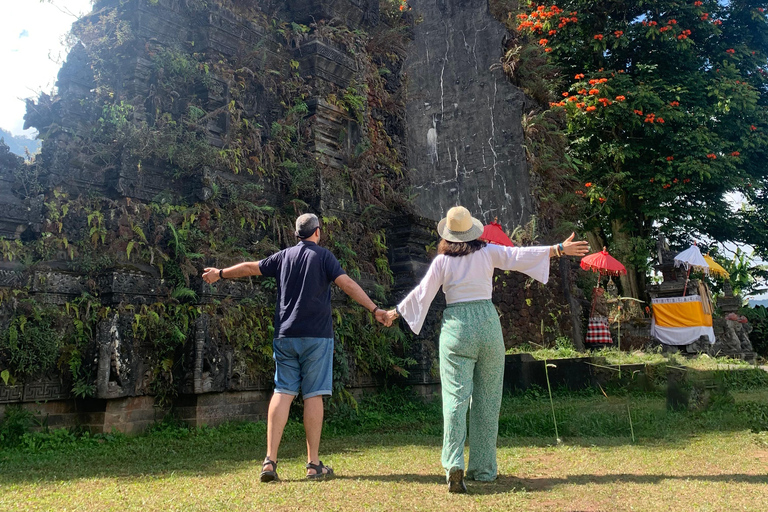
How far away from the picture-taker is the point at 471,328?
4.47 meters

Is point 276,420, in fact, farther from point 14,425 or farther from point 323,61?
point 323,61

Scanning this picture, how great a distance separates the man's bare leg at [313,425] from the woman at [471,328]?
93 centimetres

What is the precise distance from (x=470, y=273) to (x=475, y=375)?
0.74 meters

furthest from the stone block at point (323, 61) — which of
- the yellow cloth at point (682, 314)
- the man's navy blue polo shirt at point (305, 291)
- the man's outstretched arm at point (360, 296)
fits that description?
the yellow cloth at point (682, 314)

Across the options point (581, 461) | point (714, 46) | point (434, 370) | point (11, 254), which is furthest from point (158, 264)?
point (714, 46)

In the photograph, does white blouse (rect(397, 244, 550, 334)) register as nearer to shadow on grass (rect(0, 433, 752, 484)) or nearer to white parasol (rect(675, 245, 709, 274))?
shadow on grass (rect(0, 433, 752, 484))

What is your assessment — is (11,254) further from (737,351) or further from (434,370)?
(737,351)

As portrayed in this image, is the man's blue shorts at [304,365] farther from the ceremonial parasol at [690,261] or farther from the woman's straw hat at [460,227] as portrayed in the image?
the ceremonial parasol at [690,261]

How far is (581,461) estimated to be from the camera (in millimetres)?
5133

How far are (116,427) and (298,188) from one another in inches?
167

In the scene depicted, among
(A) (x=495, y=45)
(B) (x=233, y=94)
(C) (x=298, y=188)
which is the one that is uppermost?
(A) (x=495, y=45)

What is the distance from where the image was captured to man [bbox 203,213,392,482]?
183 inches

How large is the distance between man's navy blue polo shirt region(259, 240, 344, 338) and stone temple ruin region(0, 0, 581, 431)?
2584 mm

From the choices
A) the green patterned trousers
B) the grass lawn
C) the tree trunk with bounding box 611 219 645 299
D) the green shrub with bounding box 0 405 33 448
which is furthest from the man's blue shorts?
the tree trunk with bounding box 611 219 645 299
